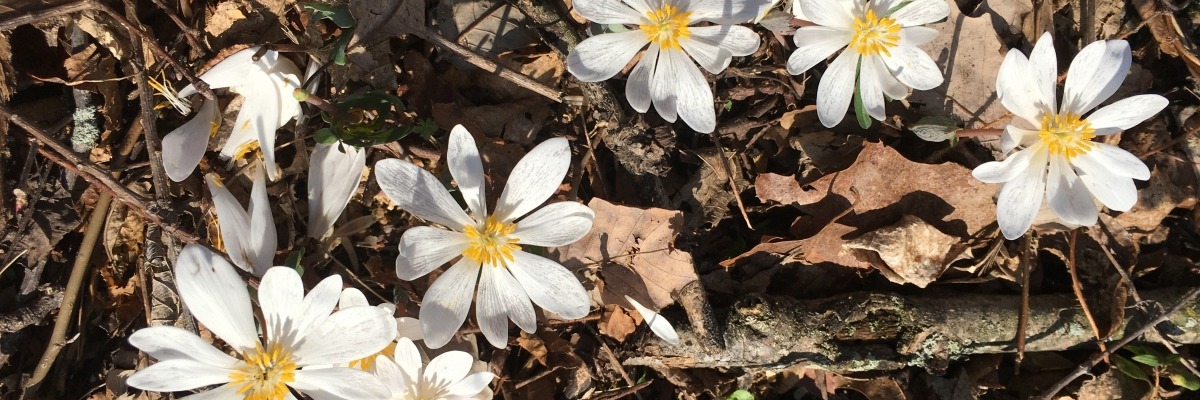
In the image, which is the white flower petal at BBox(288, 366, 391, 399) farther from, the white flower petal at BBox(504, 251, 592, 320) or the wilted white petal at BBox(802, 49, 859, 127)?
the wilted white petal at BBox(802, 49, 859, 127)

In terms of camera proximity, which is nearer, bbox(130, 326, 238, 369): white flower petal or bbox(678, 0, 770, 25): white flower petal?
bbox(130, 326, 238, 369): white flower petal

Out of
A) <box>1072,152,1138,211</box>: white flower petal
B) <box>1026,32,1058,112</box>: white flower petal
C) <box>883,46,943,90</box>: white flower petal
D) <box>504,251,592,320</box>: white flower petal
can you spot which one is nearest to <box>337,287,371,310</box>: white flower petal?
<box>504,251,592,320</box>: white flower petal

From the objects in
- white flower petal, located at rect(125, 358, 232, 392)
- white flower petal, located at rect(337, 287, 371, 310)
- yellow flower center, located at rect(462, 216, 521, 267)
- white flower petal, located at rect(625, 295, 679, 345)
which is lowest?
white flower petal, located at rect(125, 358, 232, 392)

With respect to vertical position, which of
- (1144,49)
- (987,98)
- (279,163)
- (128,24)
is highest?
(1144,49)

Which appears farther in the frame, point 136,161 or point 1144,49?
point 1144,49

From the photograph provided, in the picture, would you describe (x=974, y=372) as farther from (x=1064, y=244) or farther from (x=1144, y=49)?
(x=1144, y=49)

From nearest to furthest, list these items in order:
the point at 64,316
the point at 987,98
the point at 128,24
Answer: the point at 128,24, the point at 64,316, the point at 987,98

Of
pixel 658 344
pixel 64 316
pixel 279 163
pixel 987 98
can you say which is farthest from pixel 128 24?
pixel 987 98
